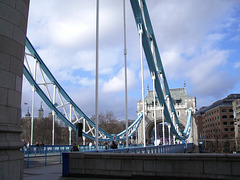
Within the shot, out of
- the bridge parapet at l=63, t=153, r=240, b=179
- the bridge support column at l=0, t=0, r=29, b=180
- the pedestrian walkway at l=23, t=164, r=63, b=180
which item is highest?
the bridge support column at l=0, t=0, r=29, b=180

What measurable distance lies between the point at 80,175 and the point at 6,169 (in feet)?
10.4

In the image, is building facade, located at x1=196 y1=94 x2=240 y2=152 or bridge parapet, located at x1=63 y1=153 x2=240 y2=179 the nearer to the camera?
bridge parapet, located at x1=63 y1=153 x2=240 y2=179

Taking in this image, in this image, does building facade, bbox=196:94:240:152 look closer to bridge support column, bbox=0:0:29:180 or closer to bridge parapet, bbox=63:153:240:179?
bridge parapet, bbox=63:153:240:179

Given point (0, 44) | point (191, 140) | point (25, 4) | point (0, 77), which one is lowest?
point (191, 140)

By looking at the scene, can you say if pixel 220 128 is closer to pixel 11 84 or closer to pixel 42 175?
pixel 42 175

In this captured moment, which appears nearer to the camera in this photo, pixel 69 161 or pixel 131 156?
pixel 131 156

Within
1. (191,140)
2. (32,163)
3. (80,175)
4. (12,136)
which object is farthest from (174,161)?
(191,140)

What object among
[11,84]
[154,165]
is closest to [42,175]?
[154,165]

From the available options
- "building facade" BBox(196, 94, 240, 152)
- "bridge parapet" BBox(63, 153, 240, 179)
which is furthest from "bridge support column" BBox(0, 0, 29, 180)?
"building facade" BBox(196, 94, 240, 152)

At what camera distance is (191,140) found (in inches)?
2394

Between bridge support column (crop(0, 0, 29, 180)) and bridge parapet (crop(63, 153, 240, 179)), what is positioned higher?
bridge support column (crop(0, 0, 29, 180))

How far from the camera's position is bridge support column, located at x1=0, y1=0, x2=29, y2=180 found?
5.60 metres

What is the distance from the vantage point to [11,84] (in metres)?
6.01

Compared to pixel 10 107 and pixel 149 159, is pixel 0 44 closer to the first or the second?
pixel 10 107
